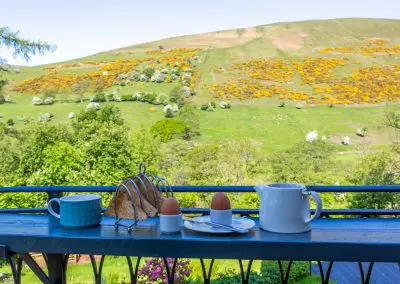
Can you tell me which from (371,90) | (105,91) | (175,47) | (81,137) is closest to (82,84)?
(105,91)

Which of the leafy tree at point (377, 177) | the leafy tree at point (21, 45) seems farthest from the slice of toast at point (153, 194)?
the leafy tree at point (377, 177)

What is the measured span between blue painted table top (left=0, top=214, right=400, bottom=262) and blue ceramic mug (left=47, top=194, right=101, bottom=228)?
0.07ft

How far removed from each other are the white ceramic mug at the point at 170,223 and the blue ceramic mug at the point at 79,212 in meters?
0.20

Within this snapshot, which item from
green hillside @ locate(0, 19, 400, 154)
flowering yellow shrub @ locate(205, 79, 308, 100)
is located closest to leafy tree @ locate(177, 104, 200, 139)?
green hillside @ locate(0, 19, 400, 154)

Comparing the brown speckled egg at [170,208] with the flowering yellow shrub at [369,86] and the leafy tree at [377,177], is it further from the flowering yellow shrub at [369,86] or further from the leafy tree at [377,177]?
the flowering yellow shrub at [369,86]

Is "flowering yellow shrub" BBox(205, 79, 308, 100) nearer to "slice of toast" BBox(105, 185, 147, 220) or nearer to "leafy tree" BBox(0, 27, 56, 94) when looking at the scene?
"leafy tree" BBox(0, 27, 56, 94)

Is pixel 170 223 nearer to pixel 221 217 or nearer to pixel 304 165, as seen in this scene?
pixel 221 217

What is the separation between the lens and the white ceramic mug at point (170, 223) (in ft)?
3.27

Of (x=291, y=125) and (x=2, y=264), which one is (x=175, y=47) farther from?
(x=2, y=264)

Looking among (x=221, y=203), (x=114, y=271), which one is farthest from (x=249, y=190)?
(x=114, y=271)

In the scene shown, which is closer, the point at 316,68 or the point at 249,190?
the point at 249,190

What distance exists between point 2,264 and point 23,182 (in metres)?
3.66

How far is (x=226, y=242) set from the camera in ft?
3.06

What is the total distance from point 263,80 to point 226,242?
2755 centimetres
